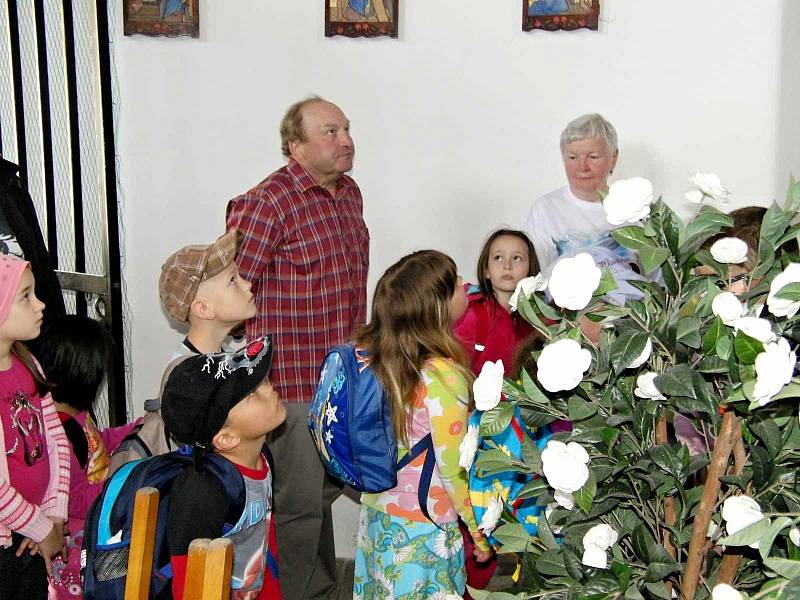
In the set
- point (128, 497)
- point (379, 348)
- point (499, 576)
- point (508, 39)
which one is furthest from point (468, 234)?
point (128, 497)

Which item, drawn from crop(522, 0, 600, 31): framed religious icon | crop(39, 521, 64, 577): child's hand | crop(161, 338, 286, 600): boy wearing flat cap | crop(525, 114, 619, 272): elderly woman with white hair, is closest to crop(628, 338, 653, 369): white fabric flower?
crop(161, 338, 286, 600): boy wearing flat cap

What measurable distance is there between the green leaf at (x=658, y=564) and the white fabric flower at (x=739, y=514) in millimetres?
113

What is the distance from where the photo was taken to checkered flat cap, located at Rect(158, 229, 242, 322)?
278cm

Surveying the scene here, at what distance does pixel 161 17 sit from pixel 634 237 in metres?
3.53

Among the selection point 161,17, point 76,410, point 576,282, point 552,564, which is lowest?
point 76,410

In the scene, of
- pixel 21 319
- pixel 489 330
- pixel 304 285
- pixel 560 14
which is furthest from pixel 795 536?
pixel 560 14

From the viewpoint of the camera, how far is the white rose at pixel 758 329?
3.02 ft

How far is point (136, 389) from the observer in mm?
4461

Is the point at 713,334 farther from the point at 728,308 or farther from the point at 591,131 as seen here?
the point at 591,131

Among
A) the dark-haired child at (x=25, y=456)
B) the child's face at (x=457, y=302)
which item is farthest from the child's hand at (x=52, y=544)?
the child's face at (x=457, y=302)

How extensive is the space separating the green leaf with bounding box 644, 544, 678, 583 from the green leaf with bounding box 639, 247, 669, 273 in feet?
0.94

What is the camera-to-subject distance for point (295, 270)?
11.5ft

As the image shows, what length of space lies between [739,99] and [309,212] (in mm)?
1692

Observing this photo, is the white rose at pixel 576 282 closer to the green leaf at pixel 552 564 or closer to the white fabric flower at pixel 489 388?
the white fabric flower at pixel 489 388
